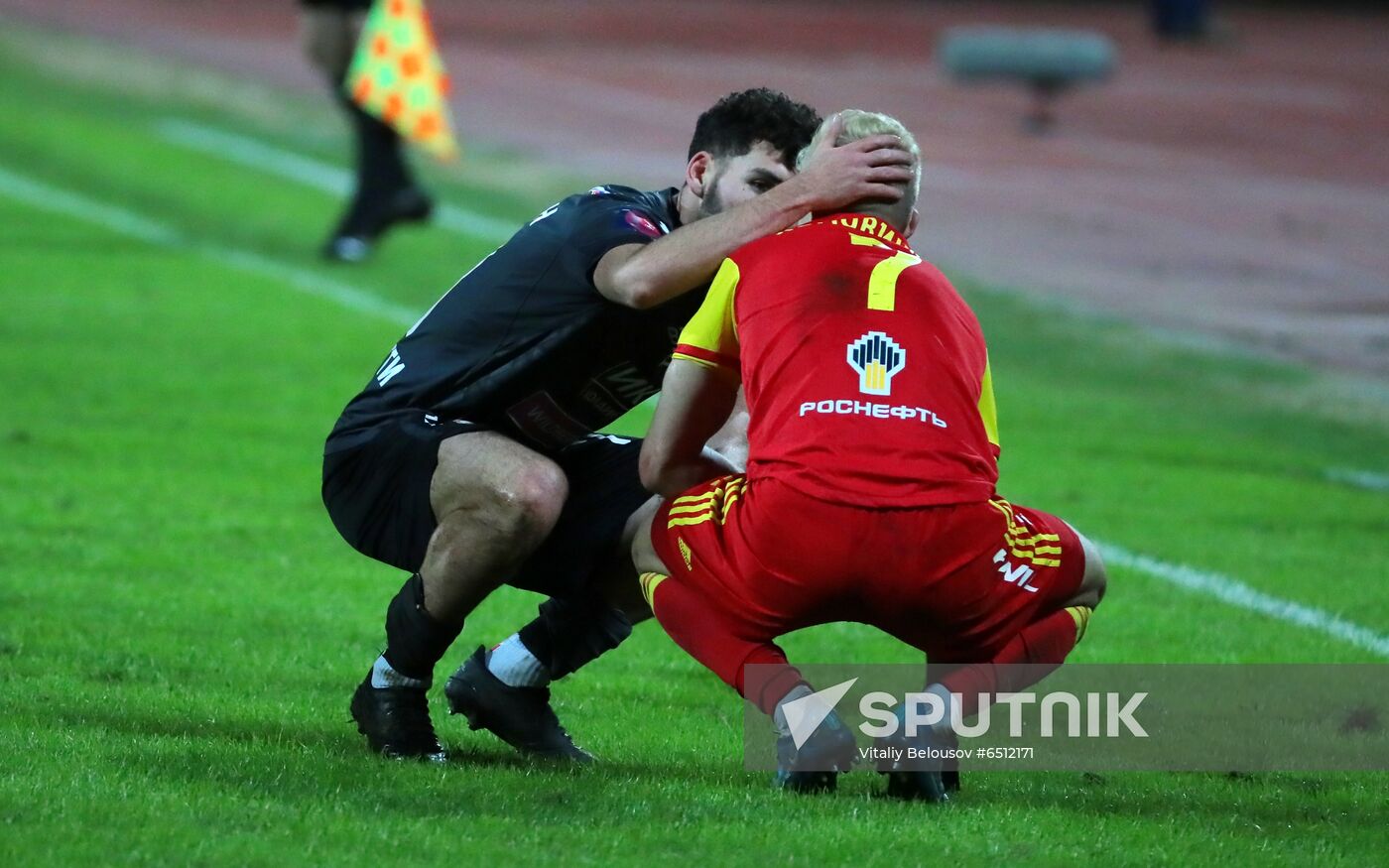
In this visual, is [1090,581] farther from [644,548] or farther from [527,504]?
[527,504]

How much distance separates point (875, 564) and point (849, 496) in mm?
143

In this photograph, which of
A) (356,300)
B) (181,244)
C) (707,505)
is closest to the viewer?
(707,505)

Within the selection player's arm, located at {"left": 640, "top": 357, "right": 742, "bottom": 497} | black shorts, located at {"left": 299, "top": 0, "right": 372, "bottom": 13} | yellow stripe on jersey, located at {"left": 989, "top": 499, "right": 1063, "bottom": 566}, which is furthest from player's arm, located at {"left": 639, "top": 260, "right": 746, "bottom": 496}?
black shorts, located at {"left": 299, "top": 0, "right": 372, "bottom": 13}

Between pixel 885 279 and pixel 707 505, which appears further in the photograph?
pixel 707 505

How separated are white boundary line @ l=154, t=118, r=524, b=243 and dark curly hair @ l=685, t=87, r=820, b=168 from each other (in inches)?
396

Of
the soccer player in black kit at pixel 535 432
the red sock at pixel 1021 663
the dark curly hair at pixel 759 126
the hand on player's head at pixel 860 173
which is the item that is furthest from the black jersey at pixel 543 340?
the red sock at pixel 1021 663

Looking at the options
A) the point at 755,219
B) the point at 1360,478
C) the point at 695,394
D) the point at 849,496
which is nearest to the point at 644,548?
the point at 695,394

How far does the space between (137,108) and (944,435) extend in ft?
57.5

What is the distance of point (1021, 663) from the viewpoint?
14.7ft

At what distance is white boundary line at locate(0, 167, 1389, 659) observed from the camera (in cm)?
668

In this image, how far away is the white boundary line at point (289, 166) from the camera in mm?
15602

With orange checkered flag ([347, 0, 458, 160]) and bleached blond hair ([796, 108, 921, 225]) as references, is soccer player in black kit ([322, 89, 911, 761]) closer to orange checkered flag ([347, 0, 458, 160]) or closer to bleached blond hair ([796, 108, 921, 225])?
bleached blond hair ([796, 108, 921, 225])

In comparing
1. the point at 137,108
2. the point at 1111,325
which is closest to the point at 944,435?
the point at 1111,325

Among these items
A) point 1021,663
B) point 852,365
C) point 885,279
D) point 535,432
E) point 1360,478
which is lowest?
point 1360,478
